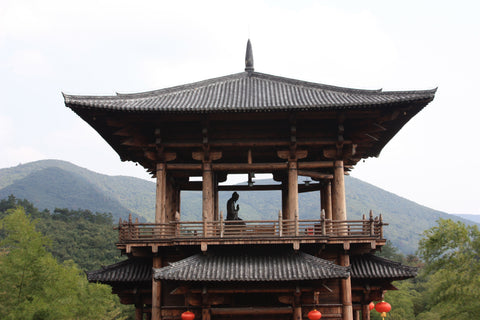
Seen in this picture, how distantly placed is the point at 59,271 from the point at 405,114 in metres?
22.6

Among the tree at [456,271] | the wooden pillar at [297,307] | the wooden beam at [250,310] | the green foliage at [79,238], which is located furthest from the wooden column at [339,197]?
the green foliage at [79,238]

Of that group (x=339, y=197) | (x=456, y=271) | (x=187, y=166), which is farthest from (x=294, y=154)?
(x=456, y=271)

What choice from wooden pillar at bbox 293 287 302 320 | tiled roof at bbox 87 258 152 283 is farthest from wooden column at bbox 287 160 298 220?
tiled roof at bbox 87 258 152 283

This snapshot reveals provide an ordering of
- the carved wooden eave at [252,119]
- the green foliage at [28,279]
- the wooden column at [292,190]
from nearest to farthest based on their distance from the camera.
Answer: the carved wooden eave at [252,119], the wooden column at [292,190], the green foliage at [28,279]

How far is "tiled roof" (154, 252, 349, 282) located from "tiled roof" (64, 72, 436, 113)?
496cm

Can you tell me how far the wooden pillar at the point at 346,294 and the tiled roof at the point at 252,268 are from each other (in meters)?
1.45

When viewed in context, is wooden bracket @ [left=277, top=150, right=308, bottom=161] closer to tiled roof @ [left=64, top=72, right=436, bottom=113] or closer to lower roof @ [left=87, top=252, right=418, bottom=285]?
tiled roof @ [left=64, top=72, right=436, bottom=113]

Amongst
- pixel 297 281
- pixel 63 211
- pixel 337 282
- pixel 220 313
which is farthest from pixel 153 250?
pixel 63 211

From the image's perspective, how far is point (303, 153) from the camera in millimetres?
17812

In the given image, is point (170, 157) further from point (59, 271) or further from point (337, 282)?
point (59, 271)

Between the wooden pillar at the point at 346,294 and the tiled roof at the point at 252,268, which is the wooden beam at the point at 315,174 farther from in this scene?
the tiled roof at the point at 252,268

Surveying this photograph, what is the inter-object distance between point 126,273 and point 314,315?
6863 mm

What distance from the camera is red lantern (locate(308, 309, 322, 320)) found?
15.3m

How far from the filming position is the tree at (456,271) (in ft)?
101
